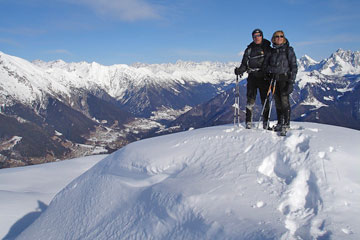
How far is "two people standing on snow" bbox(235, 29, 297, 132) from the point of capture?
9.33m

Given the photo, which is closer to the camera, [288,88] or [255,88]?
[288,88]

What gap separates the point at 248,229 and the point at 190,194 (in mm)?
1763

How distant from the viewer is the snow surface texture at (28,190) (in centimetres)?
1232

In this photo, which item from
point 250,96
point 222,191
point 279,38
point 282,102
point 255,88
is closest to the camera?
point 222,191

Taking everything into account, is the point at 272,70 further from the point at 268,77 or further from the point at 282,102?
the point at 282,102

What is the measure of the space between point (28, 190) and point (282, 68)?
16.5 metres

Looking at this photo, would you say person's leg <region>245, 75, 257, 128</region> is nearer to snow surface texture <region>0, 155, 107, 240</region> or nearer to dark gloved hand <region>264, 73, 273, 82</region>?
dark gloved hand <region>264, 73, 273, 82</region>

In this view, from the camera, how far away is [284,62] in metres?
9.37

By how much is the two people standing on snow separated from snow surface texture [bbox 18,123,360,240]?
1.25m

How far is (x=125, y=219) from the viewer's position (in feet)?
24.0

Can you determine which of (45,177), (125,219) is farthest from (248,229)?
(45,177)

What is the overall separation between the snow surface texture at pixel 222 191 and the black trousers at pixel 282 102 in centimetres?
82

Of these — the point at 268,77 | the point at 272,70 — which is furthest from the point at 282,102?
the point at 272,70

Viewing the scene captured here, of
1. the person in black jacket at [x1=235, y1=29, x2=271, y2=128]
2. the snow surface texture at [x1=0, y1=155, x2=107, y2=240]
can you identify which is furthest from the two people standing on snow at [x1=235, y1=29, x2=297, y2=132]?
the snow surface texture at [x1=0, y1=155, x2=107, y2=240]
